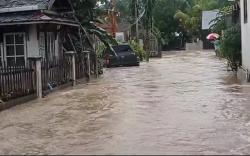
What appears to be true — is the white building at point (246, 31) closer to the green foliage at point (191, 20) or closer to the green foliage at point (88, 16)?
the green foliage at point (88, 16)

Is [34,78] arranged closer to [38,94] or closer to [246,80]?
[38,94]

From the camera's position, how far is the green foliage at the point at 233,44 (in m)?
26.0

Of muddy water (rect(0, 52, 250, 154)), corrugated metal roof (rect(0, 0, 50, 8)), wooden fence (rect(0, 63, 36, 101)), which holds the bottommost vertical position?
muddy water (rect(0, 52, 250, 154))

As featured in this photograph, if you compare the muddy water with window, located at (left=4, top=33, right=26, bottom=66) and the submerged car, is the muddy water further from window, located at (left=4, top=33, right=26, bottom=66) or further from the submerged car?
the submerged car

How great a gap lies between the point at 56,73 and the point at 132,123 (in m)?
8.81

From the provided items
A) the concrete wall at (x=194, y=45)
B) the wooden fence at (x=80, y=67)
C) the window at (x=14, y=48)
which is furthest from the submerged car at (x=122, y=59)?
the concrete wall at (x=194, y=45)

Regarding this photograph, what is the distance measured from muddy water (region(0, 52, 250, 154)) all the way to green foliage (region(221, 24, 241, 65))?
814cm

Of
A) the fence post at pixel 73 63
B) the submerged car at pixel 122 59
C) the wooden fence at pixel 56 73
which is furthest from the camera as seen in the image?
the submerged car at pixel 122 59

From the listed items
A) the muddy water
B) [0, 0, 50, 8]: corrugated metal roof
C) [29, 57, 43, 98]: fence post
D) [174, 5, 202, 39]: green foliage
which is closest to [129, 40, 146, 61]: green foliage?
[0, 0, 50, 8]: corrugated metal roof

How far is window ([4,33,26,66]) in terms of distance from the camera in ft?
68.9

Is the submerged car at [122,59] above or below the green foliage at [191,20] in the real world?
below

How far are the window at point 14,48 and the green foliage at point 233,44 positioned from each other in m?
10.1

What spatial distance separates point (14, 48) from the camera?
2108 centimetres

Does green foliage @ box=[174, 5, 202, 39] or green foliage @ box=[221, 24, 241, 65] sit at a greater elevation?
green foliage @ box=[174, 5, 202, 39]
